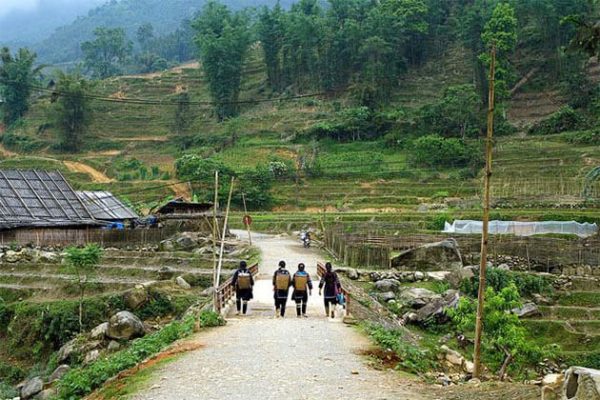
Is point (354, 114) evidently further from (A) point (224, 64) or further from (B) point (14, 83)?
(B) point (14, 83)

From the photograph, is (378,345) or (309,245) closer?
(378,345)

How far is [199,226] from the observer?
3906 cm

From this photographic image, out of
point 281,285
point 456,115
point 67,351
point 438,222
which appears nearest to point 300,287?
point 281,285

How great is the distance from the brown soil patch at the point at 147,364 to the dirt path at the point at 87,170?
59065 millimetres

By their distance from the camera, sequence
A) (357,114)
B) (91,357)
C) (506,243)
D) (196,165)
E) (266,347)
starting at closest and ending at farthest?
(266,347)
(91,357)
(506,243)
(196,165)
(357,114)

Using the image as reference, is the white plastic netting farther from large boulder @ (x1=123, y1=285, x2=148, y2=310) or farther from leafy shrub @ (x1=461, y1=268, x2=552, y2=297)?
large boulder @ (x1=123, y1=285, x2=148, y2=310)

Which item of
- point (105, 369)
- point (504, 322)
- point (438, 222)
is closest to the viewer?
point (105, 369)

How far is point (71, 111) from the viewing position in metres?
82.2

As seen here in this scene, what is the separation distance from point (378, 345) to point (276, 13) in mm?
88506

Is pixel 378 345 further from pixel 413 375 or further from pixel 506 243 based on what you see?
pixel 506 243

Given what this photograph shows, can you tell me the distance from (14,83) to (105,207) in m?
63.6

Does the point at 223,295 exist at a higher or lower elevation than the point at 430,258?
higher

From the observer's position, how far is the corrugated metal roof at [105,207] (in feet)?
129

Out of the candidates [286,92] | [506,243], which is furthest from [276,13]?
[506,243]
